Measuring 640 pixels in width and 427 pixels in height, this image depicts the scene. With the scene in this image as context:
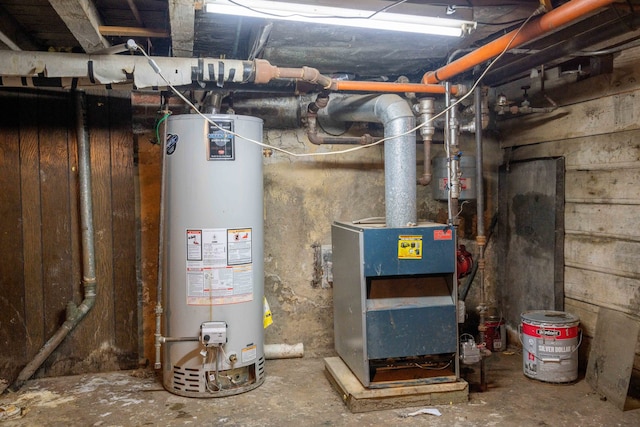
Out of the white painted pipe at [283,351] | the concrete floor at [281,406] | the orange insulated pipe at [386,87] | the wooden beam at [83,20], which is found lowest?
the concrete floor at [281,406]

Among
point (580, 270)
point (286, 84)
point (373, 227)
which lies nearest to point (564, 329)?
point (580, 270)

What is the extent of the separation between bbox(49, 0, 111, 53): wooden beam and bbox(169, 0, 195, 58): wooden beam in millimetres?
336

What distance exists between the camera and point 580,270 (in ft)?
10.5

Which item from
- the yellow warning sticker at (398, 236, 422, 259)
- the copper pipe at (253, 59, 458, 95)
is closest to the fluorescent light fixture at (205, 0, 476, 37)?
the copper pipe at (253, 59, 458, 95)

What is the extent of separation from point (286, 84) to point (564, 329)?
2.09m

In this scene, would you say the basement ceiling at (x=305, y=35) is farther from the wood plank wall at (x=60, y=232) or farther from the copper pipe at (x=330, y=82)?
the wood plank wall at (x=60, y=232)

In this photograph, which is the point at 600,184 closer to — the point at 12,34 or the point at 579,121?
the point at 579,121

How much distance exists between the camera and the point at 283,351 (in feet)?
11.6

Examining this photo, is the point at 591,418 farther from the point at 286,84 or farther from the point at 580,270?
the point at 286,84

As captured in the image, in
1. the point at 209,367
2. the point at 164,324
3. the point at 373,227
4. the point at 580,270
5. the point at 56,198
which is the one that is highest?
the point at 56,198

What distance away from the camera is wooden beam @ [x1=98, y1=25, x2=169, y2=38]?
248 centimetres

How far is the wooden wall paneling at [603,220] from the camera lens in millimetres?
2816

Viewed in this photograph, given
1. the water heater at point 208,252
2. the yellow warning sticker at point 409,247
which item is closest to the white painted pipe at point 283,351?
the water heater at point 208,252

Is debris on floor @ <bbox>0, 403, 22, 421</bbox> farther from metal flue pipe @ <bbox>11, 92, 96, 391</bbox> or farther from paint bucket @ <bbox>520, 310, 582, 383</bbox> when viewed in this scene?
paint bucket @ <bbox>520, 310, 582, 383</bbox>
